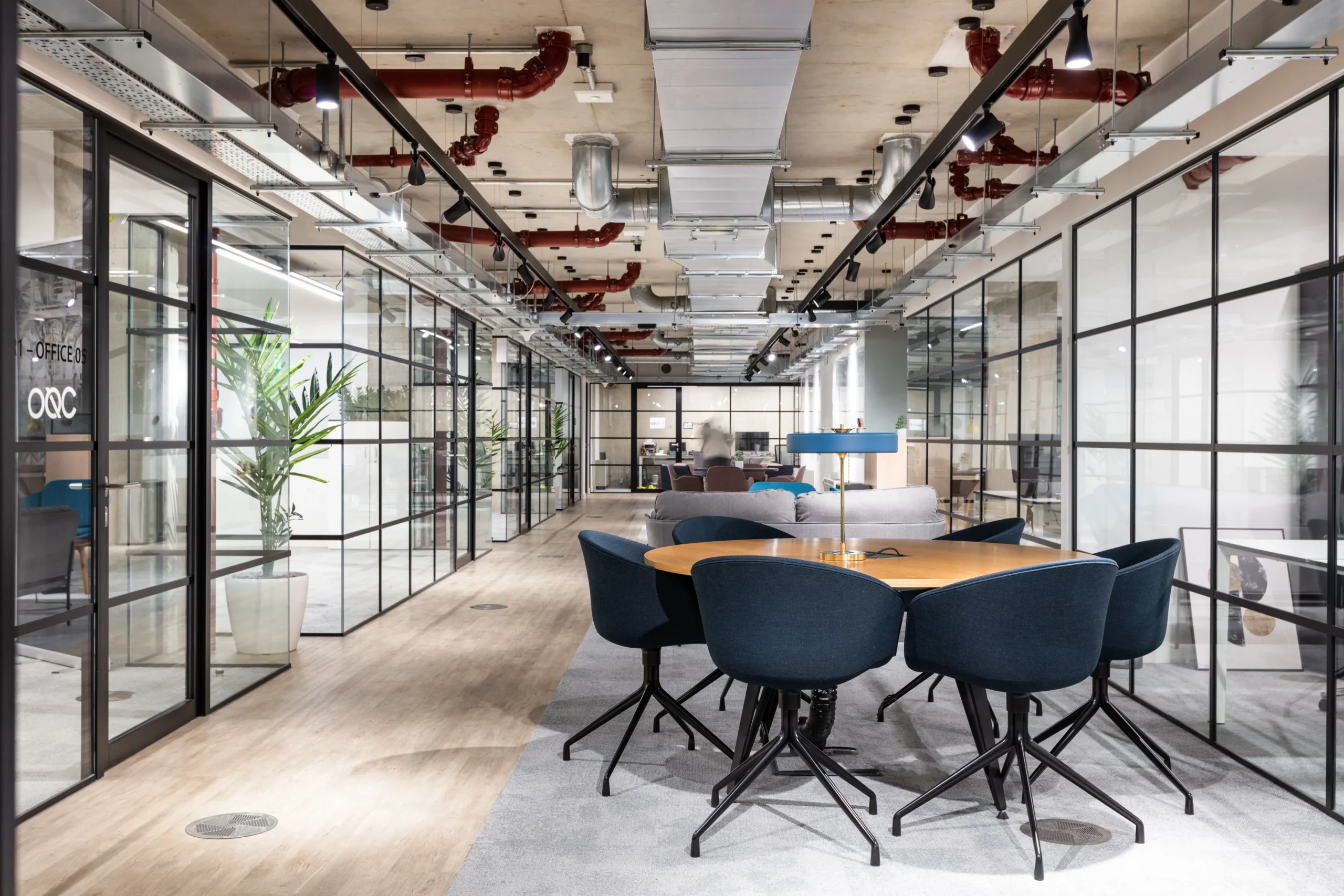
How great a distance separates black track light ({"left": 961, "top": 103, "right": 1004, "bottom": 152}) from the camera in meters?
4.24

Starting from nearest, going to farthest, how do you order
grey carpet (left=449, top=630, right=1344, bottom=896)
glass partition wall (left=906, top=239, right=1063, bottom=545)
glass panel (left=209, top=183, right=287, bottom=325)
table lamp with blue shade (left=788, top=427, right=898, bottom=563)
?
grey carpet (left=449, top=630, right=1344, bottom=896) < table lamp with blue shade (left=788, top=427, right=898, bottom=563) < glass panel (left=209, top=183, right=287, bottom=325) < glass partition wall (left=906, top=239, right=1063, bottom=545)

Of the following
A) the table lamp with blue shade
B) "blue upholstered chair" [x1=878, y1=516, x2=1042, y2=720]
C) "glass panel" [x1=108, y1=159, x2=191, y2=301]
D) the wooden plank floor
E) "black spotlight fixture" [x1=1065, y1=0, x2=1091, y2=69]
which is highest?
"black spotlight fixture" [x1=1065, y1=0, x2=1091, y2=69]

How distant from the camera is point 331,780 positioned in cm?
375

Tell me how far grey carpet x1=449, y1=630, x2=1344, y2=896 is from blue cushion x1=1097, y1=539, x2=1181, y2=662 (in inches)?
21.9

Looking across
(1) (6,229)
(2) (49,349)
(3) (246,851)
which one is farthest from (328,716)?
(1) (6,229)

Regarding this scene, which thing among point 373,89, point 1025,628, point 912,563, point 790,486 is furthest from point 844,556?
point 790,486

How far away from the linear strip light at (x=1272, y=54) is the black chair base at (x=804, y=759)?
2.53 metres

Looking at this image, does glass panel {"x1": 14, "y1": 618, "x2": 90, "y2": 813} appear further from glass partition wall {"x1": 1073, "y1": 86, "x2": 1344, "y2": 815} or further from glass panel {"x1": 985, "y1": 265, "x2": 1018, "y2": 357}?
glass panel {"x1": 985, "y1": 265, "x2": 1018, "y2": 357}

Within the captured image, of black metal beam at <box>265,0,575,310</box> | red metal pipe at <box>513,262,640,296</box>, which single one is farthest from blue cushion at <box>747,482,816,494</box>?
black metal beam at <box>265,0,575,310</box>

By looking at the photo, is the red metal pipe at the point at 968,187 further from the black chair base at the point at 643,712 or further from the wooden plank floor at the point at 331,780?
the black chair base at the point at 643,712

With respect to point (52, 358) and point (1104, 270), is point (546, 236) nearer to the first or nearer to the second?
point (1104, 270)

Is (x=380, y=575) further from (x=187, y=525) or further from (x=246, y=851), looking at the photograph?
(x=246, y=851)

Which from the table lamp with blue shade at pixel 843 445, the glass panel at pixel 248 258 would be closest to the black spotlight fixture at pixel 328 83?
the glass panel at pixel 248 258

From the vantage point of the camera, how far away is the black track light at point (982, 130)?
424cm
